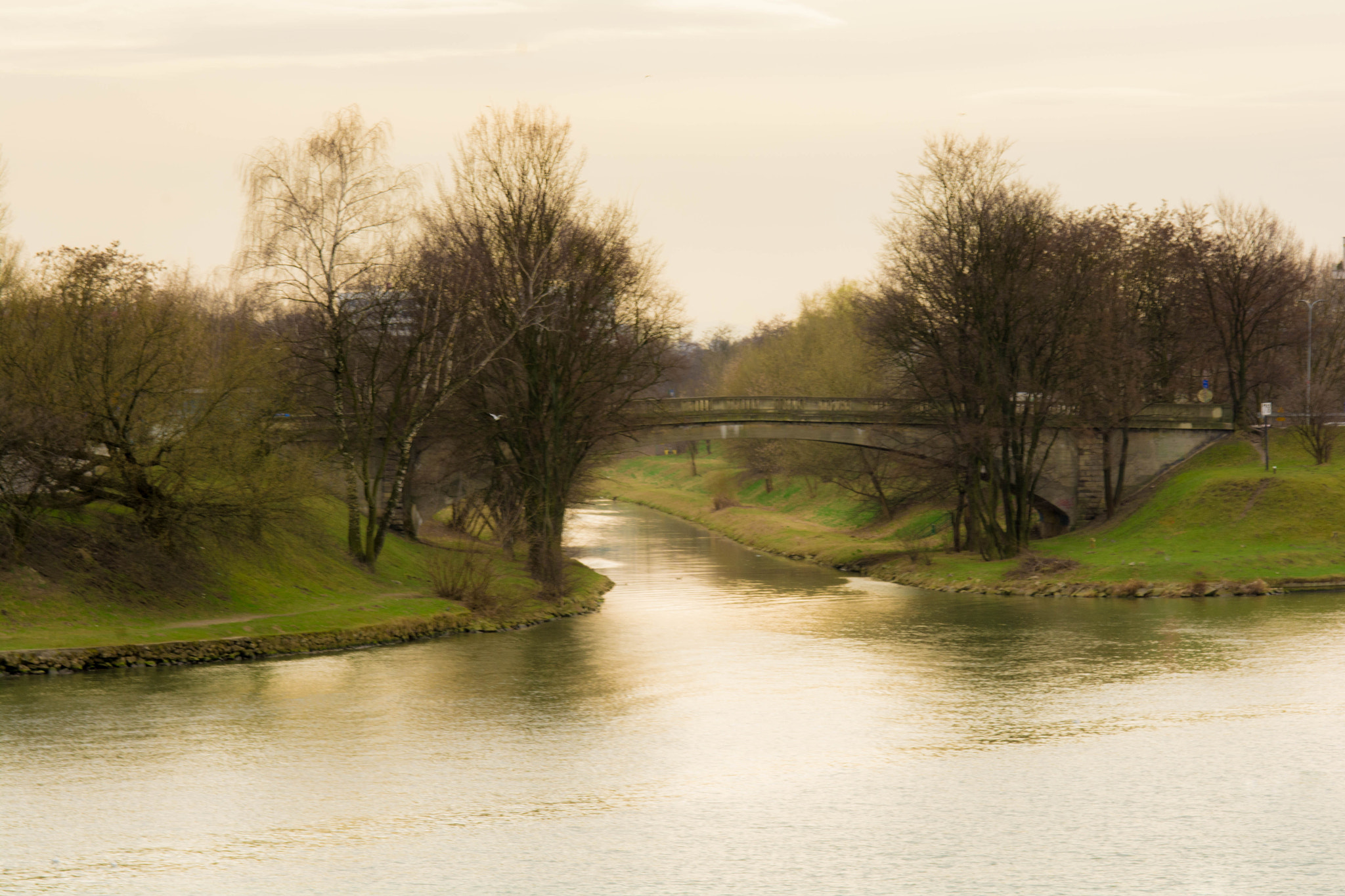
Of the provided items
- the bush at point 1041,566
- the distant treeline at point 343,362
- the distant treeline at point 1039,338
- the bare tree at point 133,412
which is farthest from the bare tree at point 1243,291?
the bare tree at point 133,412

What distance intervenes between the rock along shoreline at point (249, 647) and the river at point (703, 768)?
22.3 inches

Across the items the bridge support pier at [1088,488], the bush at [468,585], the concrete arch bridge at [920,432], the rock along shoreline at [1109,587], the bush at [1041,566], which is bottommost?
the rock along shoreline at [1109,587]

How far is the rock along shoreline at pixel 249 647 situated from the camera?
1208 inches

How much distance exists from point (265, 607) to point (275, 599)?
0.95 metres

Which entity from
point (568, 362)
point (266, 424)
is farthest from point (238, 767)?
point (568, 362)

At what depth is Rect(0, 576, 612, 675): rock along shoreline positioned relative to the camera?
30.7 meters

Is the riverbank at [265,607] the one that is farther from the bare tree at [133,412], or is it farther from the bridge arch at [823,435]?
the bridge arch at [823,435]

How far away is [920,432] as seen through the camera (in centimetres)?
6019

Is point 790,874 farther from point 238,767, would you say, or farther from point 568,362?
point 568,362

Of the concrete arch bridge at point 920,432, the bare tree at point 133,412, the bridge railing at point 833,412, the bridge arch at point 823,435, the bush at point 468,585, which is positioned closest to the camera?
the bare tree at point 133,412

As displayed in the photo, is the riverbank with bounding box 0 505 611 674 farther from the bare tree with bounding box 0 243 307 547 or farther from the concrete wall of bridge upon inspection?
the concrete wall of bridge

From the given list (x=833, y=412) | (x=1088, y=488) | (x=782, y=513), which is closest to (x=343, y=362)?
(x=833, y=412)

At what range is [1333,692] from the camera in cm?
2867

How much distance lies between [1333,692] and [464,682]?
20470 mm
